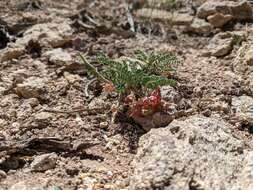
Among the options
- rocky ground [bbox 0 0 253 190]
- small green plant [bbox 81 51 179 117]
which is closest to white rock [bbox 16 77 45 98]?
rocky ground [bbox 0 0 253 190]

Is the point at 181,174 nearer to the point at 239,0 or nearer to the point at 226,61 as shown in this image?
the point at 226,61

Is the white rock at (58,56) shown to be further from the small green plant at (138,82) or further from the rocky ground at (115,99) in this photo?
the small green plant at (138,82)

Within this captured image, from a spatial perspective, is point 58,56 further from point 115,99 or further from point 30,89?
point 115,99

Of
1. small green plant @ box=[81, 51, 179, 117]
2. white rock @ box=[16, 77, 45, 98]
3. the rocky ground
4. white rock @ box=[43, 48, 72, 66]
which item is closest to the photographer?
the rocky ground

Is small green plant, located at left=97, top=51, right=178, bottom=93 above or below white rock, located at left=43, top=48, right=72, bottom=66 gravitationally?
above

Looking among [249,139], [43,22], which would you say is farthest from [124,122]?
[43,22]

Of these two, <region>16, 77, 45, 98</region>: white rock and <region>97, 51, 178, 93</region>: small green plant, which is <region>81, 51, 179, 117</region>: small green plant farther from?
<region>16, 77, 45, 98</region>: white rock
